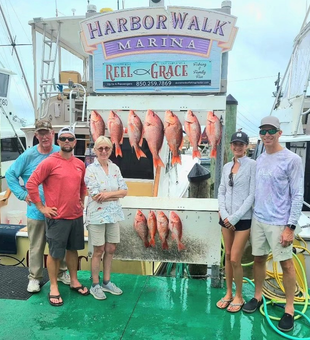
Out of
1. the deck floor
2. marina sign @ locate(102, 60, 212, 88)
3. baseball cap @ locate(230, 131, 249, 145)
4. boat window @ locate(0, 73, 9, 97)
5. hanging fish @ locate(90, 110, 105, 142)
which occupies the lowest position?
the deck floor

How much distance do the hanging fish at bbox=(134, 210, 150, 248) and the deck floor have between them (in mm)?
581

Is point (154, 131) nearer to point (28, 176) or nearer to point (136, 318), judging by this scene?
point (28, 176)

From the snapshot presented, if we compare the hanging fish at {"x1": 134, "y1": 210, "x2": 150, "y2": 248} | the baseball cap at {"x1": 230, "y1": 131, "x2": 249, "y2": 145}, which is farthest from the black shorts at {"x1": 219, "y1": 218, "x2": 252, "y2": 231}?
the hanging fish at {"x1": 134, "y1": 210, "x2": 150, "y2": 248}

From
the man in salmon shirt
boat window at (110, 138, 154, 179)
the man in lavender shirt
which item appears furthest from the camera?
boat window at (110, 138, 154, 179)

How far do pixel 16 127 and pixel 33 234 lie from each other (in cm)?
923

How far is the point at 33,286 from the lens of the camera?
3.38 meters

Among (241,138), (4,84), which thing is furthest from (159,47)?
(4,84)

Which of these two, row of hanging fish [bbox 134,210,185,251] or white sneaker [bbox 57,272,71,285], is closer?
row of hanging fish [bbox 134,210,185,251]

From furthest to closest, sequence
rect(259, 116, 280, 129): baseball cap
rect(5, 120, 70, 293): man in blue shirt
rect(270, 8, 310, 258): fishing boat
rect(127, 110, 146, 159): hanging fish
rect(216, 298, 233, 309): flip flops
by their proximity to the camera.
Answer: rect(270, 8, 310, 258): fishing boat < rect(127, 110, 146, 159): hanging fish < rect(5, 120, 70, 293): man in blue shirt < rect(216, 298, 233, 309): flip flops < rect(259, 116, 280, 129): baseball cap

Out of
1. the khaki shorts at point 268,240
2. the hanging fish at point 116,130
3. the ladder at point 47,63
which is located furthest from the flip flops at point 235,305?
the ladder at point 47,63

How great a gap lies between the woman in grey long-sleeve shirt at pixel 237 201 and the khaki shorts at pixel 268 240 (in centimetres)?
9

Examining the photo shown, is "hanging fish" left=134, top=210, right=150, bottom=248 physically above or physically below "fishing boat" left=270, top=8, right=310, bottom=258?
below

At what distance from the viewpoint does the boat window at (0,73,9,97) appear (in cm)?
1090

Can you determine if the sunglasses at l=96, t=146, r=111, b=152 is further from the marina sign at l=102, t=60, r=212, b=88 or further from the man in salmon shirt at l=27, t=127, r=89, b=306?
the marina sign at l=102, t=60, r=212, b=88
